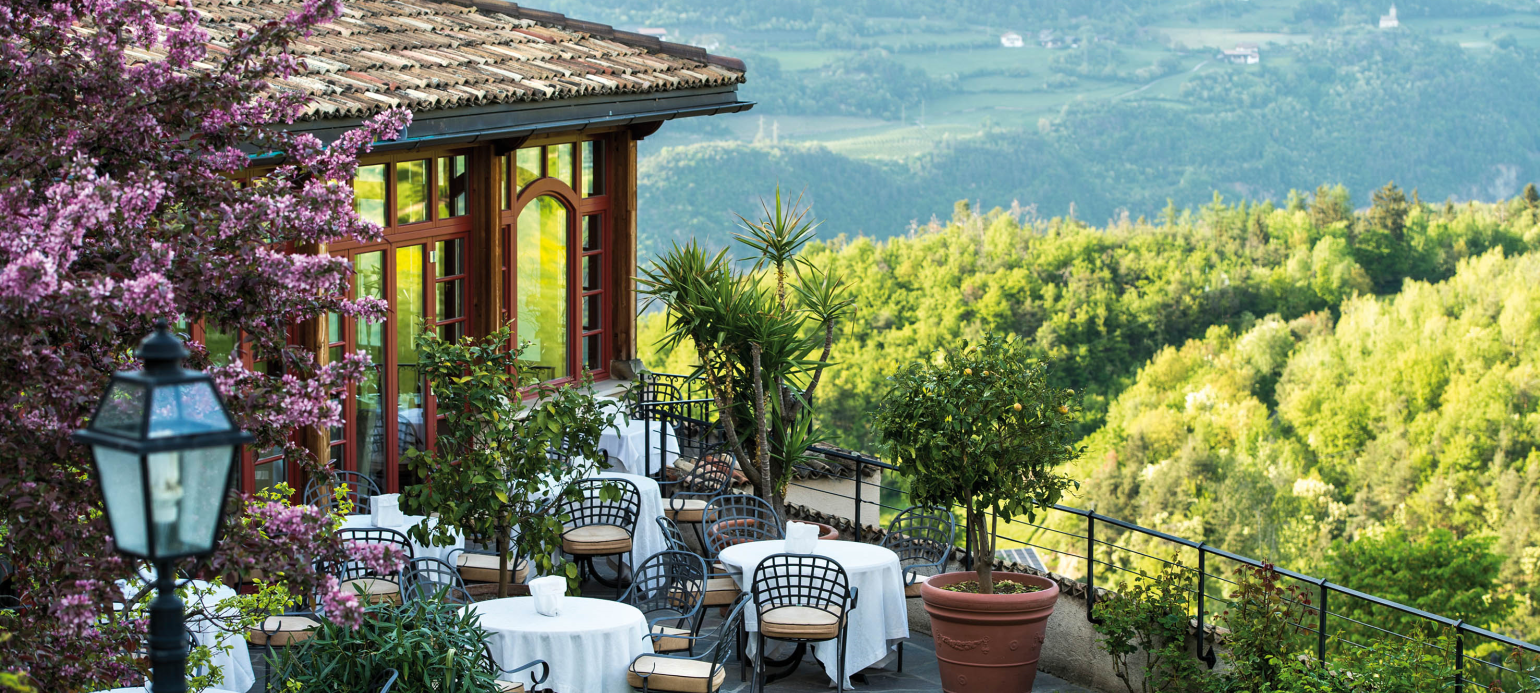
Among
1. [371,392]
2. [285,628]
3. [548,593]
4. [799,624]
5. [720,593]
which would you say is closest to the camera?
[548,593]

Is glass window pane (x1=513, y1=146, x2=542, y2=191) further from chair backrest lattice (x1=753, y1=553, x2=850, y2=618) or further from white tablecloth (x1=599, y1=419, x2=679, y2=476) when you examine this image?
chair backrest lattice (x1=753, y1=553, x2=850, y2=618)

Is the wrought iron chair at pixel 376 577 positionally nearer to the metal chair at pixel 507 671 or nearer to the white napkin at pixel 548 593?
the white napkin at pixel 548 593

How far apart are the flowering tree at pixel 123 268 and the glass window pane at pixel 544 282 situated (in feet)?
22.2

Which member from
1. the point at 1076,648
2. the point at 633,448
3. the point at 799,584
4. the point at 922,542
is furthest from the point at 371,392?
the point at 1076,648

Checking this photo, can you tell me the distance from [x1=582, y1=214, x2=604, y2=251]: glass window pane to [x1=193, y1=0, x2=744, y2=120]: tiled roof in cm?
128

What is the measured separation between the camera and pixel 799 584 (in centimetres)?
791

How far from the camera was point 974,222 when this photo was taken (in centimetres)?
7269

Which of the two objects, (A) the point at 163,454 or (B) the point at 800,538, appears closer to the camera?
(A) the point at 163,454

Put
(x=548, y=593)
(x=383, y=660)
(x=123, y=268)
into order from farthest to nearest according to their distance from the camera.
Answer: (x=548, y=593) < (x=383, y=660) < (x=123, y=268)

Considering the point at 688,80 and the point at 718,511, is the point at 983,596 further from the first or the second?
the point at 688,80

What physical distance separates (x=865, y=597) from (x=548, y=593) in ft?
6.35

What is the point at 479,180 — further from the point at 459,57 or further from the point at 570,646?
the point at 570,646

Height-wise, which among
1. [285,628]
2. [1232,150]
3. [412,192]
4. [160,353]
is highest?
[1232,150]

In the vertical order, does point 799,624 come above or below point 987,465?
below
